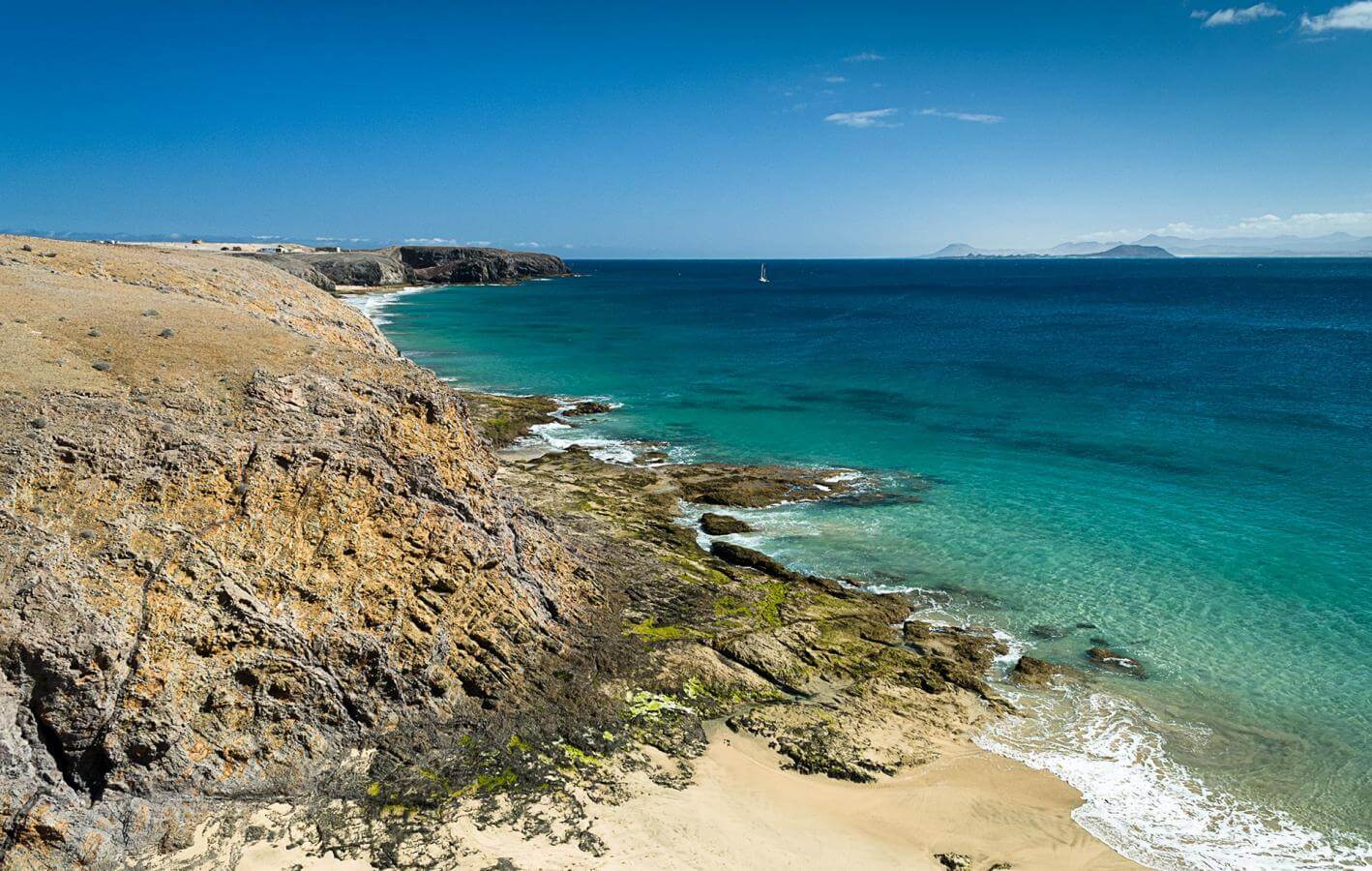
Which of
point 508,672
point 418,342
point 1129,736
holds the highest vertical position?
point 418,342

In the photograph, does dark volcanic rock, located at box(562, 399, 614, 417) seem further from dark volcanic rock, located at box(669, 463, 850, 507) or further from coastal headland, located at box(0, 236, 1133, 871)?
coastal headland, located at box(0, 236, 1133, 871)

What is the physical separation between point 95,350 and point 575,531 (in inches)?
528

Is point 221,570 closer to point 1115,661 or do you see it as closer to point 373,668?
point 373,668

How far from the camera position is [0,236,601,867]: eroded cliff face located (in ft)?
39.9

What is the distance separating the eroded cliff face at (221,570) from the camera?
1216cm

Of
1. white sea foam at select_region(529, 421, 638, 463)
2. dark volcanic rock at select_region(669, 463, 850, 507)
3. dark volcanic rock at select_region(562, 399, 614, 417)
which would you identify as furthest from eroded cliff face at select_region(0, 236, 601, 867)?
dark volcanic rock at select_region(562, 399, 614, 417)

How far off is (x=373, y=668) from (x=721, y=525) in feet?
49.3

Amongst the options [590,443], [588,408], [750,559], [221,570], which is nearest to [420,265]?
[588,408]

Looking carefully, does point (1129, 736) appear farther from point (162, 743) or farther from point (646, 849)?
point (162, 743)

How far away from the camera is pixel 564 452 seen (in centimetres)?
3653

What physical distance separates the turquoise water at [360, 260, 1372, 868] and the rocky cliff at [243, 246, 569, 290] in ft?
176

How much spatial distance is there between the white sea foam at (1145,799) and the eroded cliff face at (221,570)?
10.9 metres

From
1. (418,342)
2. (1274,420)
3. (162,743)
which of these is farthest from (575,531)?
(418,342)

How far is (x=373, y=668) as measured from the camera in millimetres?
15133
